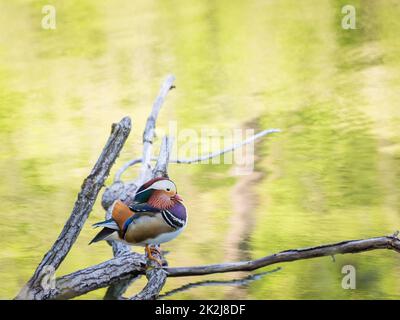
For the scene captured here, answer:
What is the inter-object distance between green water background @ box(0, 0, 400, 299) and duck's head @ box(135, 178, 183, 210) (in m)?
0.19

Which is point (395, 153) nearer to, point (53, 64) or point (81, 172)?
point (81, 172)

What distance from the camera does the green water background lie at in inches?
84.9

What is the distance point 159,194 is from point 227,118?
99 cm

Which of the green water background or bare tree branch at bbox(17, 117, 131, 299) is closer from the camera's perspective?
bare tree branch at bbox(17, 117, 131, 299)

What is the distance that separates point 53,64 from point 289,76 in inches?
32.2

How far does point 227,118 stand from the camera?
9.32 ft

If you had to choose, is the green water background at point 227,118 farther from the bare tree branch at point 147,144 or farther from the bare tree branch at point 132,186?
the bare tree branch at point 147,144

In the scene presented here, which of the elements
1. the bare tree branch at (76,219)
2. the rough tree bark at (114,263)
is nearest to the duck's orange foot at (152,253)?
the rough tree bark at (114,263)

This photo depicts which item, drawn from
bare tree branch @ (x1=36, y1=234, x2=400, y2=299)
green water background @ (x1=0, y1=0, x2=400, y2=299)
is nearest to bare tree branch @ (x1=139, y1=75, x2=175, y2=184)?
green water background @ (x1=0, y1=0, x2=400, y2=299)

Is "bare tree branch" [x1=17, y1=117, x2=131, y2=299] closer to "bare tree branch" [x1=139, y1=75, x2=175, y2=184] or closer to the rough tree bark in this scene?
the rough tree bark

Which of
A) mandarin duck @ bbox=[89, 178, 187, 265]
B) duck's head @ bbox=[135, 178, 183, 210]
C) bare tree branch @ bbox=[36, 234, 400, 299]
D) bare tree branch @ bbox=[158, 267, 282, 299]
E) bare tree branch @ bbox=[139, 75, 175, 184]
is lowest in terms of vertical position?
bare tree branch @ bbox=[158, 267, 282, 299]

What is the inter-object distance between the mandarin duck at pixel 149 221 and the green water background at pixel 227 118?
0.14 metres

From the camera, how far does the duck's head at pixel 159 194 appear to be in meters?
1.88
